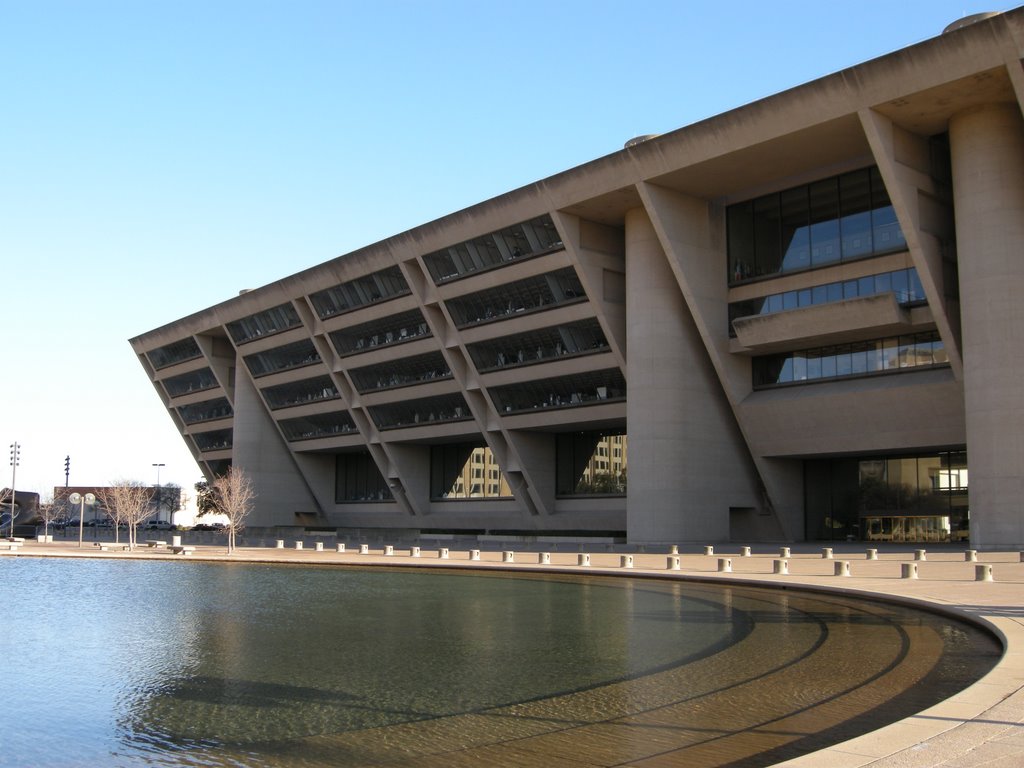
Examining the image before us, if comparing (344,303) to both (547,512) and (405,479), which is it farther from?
(547,512)

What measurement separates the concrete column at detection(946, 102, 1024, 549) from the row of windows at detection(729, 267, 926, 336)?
3.29 m

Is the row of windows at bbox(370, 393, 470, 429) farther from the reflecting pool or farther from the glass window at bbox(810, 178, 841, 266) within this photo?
the reflecting pool

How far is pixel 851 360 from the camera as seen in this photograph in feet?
147

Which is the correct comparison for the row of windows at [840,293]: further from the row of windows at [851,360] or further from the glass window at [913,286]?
the row of windows at [851,360]

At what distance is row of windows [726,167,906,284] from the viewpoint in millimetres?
42906

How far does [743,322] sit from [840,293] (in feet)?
14.5

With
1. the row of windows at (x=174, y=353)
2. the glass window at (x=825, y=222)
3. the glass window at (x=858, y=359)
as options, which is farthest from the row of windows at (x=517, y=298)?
the row of windows at (x=174, y=353)

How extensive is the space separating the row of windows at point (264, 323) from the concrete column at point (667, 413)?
94.0 ft

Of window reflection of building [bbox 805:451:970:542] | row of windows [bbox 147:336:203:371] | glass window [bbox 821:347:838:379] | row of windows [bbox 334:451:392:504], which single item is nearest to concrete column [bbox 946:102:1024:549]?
glass window [bbox 821:347:838:379]

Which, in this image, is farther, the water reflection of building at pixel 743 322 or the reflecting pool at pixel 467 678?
the water reflection of building at pixel 743 322

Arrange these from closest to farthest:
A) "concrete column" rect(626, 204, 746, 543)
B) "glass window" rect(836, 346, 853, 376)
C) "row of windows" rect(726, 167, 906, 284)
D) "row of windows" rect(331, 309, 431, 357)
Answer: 1. "row of windows" rect(726, 167, 906, 284)
2. "glass window" rect(836, 346, 853, 376)
3. "concrete column" rect(626, 204, 746, 543)
4. "row of windows" rect(331, 309, 431, 357)

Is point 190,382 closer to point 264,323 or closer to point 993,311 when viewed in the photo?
point 264,323

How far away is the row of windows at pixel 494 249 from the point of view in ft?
167

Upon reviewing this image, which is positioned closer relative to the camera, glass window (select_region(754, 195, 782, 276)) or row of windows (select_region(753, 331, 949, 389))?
row of windows (select_region(753, 331, 949, 389))
